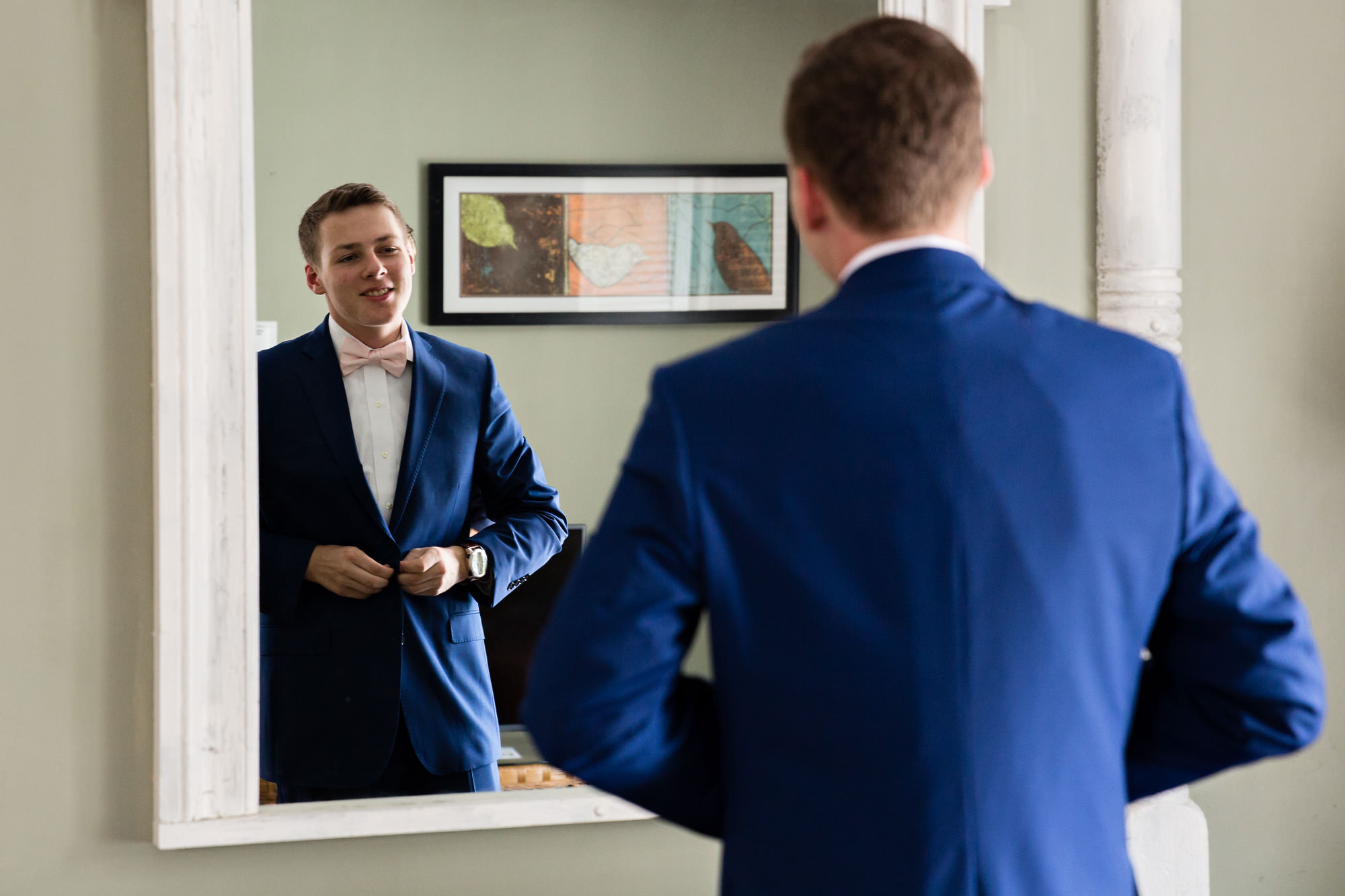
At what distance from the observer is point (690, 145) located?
1820mm

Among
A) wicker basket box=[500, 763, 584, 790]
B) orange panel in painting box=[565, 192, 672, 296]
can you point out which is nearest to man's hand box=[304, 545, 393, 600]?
wicker basket box=[500, 763, 584, 790]

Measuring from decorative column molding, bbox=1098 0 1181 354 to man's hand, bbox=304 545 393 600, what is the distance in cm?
122

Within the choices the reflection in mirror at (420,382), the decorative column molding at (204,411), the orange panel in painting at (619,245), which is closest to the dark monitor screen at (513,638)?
the reflection in mirror at (420,382)

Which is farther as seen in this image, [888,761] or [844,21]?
[844,21]

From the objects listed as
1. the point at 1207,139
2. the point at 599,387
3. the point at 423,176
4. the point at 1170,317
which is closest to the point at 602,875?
the point at 599,387

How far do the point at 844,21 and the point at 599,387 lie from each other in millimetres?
706

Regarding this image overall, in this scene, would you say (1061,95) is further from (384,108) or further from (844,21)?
(384,108)

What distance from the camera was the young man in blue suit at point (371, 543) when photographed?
167cm

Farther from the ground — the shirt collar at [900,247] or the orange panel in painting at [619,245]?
the orange panel in painting at [619,245]

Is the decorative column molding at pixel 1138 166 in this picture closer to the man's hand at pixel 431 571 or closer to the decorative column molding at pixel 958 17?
the decorative column molding at pixel 958 17

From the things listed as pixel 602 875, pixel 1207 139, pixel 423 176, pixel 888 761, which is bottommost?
pixel 602 875

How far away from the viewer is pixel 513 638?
5.71 ft

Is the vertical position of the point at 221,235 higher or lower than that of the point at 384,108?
lower

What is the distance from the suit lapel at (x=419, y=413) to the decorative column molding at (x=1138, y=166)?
1067mm
